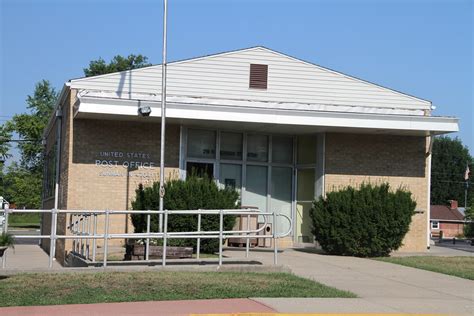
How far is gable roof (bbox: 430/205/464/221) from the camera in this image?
83.9m

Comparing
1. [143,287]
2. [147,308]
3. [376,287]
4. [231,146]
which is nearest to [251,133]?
[231,146]

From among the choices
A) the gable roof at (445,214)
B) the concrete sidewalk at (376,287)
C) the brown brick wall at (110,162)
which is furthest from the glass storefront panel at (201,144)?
the gable roof at (445,214)

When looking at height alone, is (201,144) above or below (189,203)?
above

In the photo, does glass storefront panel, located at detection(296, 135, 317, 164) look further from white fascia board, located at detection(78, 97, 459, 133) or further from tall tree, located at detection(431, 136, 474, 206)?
tall tree, located at detection(431, 136, 474, 206)

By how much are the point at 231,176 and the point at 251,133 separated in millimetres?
1600

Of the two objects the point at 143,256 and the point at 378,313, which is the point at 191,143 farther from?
the point at 378,313

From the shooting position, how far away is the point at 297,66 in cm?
2225

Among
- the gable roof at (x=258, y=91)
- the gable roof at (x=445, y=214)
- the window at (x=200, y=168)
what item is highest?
the gable roof at (x=258, y=91)

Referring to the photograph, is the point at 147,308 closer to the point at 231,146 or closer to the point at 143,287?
the point at 143,287

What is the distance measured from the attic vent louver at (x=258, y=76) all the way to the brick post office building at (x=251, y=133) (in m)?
0.05

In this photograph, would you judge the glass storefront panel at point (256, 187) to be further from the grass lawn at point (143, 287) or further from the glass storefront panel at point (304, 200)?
the grass lawn at point (143, 287)

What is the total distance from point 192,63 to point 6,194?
5514cm

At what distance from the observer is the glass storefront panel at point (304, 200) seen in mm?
22344

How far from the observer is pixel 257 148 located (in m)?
21.9
